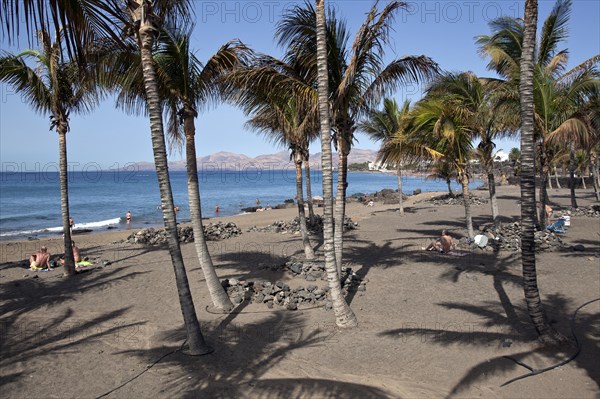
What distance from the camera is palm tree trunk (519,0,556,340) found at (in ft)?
22.8

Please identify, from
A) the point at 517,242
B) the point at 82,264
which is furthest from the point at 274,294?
the point at 517,242

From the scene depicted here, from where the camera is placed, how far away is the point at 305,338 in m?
7.71

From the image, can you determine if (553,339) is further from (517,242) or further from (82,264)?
(82,264)

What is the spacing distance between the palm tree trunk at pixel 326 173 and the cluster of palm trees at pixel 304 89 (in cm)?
2

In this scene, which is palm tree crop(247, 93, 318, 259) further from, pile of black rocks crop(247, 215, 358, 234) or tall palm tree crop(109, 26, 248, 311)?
pile of black rocks crop(247, 215, 358, 234)

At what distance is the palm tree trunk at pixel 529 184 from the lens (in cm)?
695

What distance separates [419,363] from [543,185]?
43.3 feet

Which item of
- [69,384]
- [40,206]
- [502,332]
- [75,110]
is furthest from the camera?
[40,206]

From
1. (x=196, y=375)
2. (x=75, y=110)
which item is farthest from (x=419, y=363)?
(x=75, y=110)

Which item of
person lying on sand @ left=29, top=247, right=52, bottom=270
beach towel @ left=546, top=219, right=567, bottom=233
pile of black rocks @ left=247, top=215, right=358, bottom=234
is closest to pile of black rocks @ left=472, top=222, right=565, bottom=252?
beach towel @ left=546, top=219, right=567, bottom=233

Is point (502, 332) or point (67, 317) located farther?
point (67, 317)

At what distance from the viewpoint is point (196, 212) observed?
883 cm

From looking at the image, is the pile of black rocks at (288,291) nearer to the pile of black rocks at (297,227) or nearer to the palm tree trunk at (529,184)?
the palm tree trunk at (529,184)

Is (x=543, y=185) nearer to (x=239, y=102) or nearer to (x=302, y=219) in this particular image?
(x=302, y=219)
